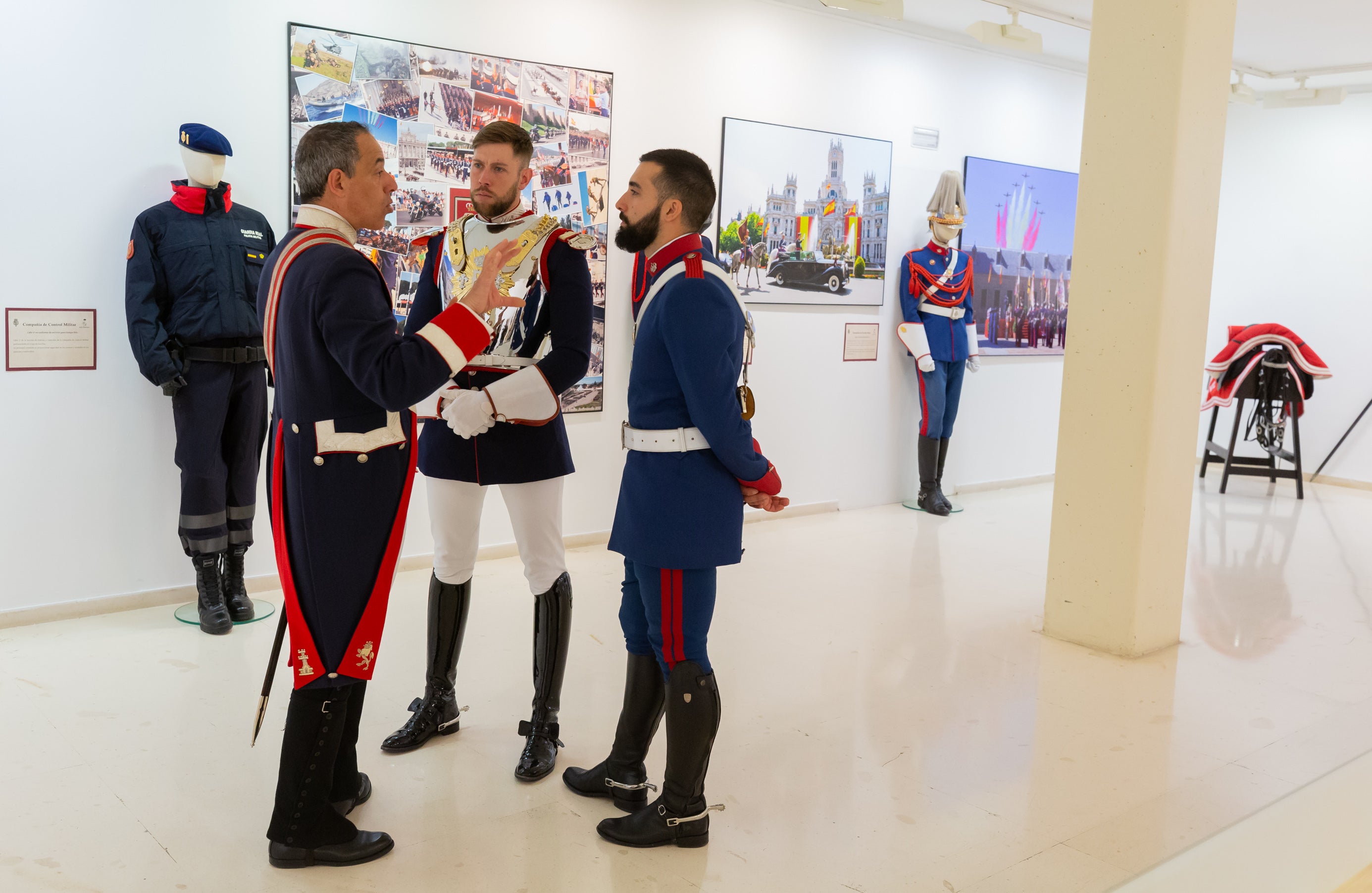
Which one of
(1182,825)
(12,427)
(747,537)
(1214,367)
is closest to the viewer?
(1182,825)

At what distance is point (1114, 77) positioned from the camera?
399 cm

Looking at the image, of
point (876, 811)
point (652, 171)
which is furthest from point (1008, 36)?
point (876, 811)

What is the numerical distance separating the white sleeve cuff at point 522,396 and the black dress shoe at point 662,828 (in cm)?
100

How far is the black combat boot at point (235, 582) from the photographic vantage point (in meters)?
4.11

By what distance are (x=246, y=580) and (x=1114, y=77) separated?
3.97 meters

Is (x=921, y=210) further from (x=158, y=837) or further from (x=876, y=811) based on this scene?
(x=158, y=837)

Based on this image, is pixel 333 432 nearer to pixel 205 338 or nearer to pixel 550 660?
pixel 550 660

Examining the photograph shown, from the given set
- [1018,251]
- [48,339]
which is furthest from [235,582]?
[1018,251]

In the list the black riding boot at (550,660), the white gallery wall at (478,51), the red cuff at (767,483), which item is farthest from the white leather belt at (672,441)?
the white gallery wall at (478,51)

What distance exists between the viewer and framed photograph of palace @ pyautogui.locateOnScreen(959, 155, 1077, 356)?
23.8 ft

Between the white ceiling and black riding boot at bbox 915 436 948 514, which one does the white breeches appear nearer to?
the white ceiling

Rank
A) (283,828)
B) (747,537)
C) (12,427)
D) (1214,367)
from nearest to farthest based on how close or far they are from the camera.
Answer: (283,828)
(12,427)
(747,537)
(1214,367)

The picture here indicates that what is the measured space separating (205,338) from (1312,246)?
8.23 metres

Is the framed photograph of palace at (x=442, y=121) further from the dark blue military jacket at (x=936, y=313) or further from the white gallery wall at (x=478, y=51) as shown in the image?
the dark blue military jacket at (x=936, y=313)
